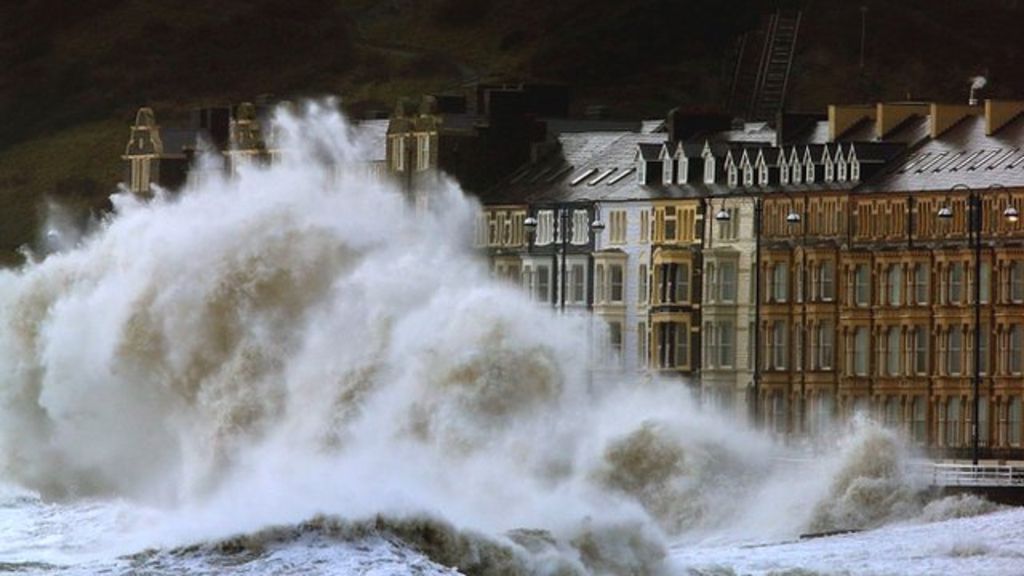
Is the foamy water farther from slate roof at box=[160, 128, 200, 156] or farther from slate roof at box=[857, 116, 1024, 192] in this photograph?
slate roof at box=[160, 128, 200, 156]

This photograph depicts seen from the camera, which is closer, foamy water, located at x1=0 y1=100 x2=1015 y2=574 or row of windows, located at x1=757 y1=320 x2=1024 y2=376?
foamy water, located at x1=0 y1=100 x2=1015 y2=574

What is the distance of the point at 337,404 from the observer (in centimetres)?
11288

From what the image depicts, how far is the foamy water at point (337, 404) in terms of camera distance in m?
110

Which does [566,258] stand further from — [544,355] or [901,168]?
[544,355]

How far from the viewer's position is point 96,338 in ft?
399

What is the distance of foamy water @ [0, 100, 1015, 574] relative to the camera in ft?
362

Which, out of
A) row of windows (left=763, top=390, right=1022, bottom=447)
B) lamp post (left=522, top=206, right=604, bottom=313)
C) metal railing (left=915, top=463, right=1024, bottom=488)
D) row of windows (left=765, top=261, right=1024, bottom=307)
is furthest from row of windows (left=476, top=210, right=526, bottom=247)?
metal railing (left=915, top=463, right=1024, bottom=488)

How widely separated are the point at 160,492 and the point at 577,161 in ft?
142

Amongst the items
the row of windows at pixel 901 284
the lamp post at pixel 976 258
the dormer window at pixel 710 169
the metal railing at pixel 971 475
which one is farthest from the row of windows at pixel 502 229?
the metal railing at pixel 971 475

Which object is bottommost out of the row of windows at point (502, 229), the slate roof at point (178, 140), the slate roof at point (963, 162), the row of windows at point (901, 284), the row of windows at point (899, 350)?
the row of windows at point (899, 350)

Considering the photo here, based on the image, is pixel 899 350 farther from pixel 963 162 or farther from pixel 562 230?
pixel 562 230

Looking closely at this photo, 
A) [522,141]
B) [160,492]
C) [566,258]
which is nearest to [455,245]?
[566,258]

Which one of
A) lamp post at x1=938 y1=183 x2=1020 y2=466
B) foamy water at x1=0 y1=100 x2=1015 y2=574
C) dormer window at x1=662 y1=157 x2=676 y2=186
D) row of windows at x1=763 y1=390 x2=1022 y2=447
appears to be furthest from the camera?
dormer window at x1=662 y1=157 x2=676 y2=186

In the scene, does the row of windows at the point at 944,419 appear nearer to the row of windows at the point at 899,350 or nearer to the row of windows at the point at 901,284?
the row of windows at the point at 899,350
